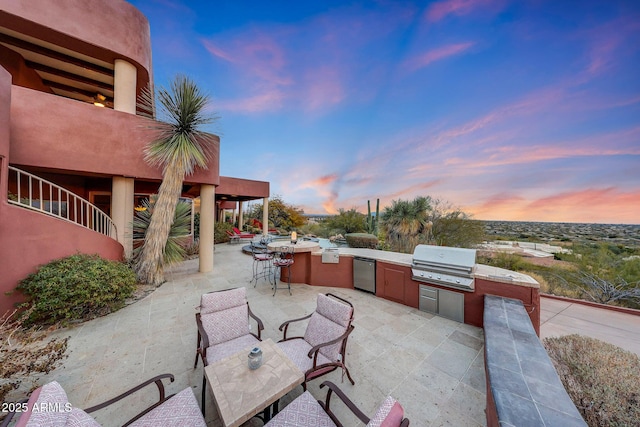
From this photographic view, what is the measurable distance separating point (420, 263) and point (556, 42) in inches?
270

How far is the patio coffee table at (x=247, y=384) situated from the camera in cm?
148

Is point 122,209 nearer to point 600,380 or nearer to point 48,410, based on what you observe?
point 48,410

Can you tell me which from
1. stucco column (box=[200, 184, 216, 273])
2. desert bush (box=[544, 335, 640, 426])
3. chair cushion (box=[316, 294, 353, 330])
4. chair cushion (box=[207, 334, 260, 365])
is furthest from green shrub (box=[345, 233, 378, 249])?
chair cushion (box=[207, 334, 260, 365])

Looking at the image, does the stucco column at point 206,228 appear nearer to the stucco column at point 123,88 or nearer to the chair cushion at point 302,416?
the stucco column at point 123,88

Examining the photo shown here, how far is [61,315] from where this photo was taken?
377cm

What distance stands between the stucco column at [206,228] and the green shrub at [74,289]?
2.67 m

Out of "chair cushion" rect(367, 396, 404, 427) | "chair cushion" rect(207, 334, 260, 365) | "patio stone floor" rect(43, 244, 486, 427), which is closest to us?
"chair cushion" rect(367, 396, 404, 427)

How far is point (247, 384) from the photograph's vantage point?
1.71 metres

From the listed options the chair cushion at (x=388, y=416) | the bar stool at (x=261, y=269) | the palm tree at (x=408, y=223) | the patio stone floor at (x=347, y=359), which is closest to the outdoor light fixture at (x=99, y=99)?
the patio stone floor at (x=347, y=359)

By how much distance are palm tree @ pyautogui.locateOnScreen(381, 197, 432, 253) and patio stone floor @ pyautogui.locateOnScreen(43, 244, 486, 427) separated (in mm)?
6966

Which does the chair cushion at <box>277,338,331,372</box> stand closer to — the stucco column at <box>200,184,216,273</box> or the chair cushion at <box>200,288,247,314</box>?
the chair cushion at <box>200,288,247,314</box>

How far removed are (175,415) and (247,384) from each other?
0.55 metres

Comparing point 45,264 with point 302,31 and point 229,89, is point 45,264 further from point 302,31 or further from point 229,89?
point 302,31

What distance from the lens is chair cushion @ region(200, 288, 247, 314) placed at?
2734mm
